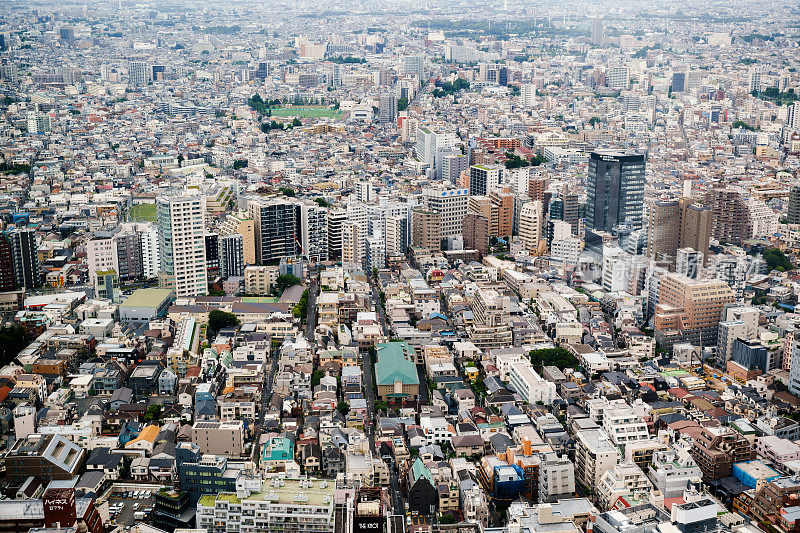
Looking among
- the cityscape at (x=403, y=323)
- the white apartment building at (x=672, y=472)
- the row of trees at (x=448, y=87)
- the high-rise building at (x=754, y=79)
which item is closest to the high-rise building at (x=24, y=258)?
the cityscape at (x=403, y=323)

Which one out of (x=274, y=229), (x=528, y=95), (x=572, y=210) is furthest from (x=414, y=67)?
(x=274, y=229)

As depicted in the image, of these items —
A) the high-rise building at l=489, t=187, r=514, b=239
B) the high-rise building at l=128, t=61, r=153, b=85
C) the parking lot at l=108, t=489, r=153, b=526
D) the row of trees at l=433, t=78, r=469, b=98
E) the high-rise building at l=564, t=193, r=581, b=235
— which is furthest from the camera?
the high-rise building at l=128, t=61, r=153, b=85

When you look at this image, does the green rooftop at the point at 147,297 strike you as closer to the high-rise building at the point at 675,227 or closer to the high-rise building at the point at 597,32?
the high-rise building at the point at 675,227

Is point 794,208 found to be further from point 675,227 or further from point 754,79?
point 754,79

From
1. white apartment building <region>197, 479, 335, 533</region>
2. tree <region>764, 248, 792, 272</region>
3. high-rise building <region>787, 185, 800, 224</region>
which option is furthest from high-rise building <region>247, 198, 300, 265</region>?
high-rise building <region>787, 185, 800, 224</region>

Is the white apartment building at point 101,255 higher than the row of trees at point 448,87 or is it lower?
lower

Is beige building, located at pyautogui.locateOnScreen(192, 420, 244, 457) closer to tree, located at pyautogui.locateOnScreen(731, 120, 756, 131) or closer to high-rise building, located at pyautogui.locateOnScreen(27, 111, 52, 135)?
high-rise building, located at pyautogui.locateOnScreen(27, 111, 52, 135)
